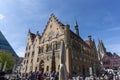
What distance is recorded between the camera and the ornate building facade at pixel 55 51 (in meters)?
36.9

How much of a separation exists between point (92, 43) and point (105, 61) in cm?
991

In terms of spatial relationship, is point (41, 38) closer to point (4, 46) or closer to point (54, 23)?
point (54, 23)

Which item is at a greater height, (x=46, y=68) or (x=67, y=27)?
(x=67, y=27)

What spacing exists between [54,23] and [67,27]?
622cm

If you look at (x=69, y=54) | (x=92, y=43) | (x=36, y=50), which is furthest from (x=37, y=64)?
(x=92, y=43)

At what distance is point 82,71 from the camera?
138 feet

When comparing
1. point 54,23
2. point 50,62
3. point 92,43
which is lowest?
point 50,62

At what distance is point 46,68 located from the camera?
38.8 meters

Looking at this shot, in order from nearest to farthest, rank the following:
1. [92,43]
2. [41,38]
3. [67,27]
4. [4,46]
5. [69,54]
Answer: [69,54] < [67,27] < [41,38] < [92,43] < [4,46]

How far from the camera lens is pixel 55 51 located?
3903 centimetres

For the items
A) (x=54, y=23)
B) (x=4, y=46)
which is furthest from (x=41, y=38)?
(x=4, y=46)

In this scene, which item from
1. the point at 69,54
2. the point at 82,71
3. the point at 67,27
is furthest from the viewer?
the point at 82,71

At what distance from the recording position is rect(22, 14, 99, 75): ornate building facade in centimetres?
3688

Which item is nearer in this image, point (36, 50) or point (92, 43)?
point (36, 50)
